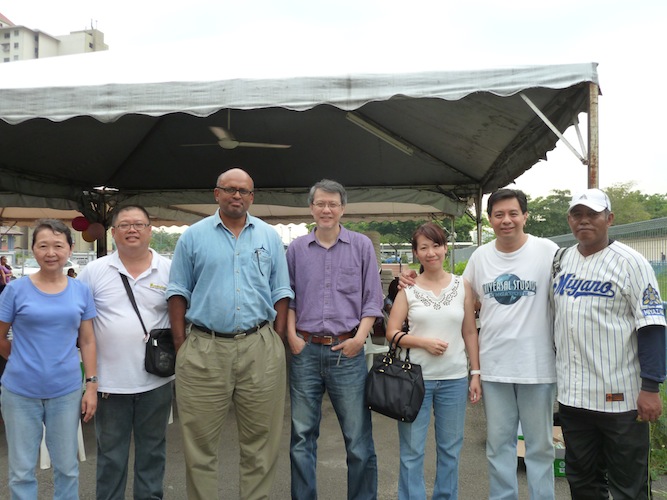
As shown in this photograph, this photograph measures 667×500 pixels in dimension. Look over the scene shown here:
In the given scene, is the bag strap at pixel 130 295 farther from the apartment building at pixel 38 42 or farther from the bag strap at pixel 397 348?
the apartment building at pixel 38 42

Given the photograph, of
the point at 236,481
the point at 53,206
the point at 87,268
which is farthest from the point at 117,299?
the point at 53,206

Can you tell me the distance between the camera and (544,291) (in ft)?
8.46

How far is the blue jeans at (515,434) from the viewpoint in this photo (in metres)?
2.53

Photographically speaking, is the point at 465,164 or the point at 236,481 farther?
the point at 465,164

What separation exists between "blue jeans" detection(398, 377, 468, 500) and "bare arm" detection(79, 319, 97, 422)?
1.53 m

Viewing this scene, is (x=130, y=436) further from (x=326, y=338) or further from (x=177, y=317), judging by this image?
(x=326, y=338)

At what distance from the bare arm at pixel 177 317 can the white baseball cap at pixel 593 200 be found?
1.93 meters

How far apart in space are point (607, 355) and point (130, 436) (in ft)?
7.60

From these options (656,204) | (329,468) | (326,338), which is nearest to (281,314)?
(326,338)

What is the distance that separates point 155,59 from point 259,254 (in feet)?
7.10

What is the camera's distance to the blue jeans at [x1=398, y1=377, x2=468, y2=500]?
104 inches

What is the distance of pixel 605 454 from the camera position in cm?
242

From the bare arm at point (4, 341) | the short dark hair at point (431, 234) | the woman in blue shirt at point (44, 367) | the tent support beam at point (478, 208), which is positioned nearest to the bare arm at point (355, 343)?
the short dark hair at point (431, 234)

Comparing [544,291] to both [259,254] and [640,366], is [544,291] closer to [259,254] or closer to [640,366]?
[640,366]
